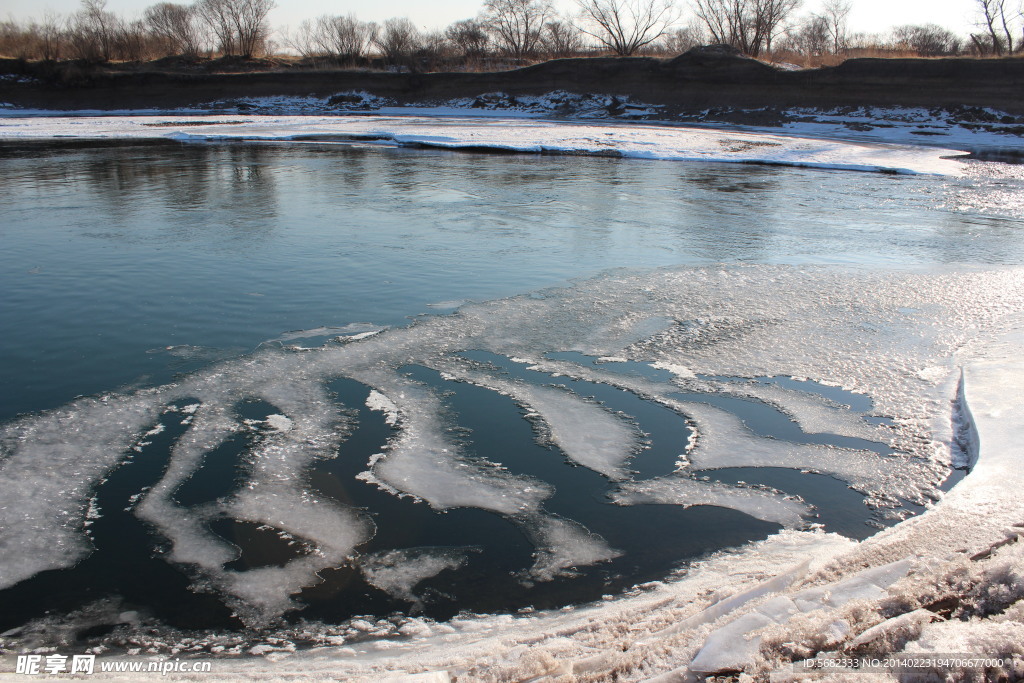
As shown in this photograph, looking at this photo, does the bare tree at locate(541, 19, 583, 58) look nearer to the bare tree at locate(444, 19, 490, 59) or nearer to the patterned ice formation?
the bare tree at locate(444, 19, 490, 59)

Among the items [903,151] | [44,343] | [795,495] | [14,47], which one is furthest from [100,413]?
[14,47]

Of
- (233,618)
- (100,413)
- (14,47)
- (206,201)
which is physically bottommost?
(233,618)

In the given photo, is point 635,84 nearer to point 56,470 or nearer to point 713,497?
point 713,497

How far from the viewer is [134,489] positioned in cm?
367

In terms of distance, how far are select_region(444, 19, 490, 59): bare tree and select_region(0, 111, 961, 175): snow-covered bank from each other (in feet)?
102

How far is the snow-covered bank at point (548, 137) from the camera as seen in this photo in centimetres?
1984

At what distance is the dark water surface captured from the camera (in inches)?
128

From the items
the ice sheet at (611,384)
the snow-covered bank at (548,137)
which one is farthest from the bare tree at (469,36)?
the ice sheet at (611,384)

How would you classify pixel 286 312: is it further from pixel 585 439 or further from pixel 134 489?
pixel 585 439

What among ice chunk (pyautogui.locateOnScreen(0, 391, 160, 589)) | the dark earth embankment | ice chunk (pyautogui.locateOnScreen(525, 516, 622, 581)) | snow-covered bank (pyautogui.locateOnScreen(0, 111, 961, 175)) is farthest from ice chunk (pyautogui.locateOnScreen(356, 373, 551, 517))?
the dark earth embankment

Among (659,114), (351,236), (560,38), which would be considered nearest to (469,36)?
(560,38)

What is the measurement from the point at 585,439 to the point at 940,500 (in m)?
1.79

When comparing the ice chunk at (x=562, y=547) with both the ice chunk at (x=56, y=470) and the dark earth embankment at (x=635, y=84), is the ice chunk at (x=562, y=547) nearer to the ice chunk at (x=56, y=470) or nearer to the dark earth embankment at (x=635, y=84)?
the ice chunk at (x=56, y=470)

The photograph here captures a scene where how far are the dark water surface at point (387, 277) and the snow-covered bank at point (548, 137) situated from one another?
2545 mm
